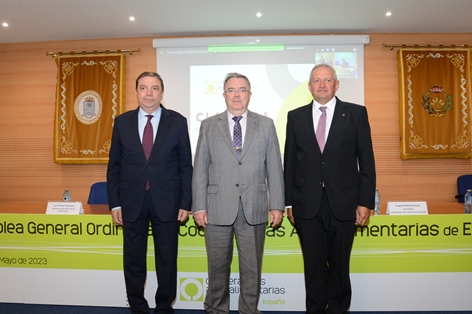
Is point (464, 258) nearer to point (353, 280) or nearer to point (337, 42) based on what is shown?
point (353, 280)

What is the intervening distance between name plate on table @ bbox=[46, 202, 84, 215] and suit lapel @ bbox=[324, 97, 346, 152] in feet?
6.43

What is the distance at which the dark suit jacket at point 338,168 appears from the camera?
2318mm

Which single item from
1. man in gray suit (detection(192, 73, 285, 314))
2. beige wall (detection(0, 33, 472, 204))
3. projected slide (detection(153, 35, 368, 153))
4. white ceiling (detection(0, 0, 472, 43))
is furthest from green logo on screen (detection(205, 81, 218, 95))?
man in gray suit (detection(192, 73, 285, 314))

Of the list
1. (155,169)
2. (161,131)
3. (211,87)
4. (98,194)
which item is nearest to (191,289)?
(155,169)

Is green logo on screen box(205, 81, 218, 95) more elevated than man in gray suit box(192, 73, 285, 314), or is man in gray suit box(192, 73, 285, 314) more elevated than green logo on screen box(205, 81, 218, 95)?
green logo on screen box(205, 81, 218, 95)

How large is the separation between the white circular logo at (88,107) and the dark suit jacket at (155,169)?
3.60m

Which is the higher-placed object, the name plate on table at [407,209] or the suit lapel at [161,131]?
the suit lapel at [161,131]

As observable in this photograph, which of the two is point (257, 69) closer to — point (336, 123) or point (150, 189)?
point (336, 123)

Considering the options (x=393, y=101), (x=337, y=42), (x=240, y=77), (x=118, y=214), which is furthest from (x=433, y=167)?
(x=118, y=214)

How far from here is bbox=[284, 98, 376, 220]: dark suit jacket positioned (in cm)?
232

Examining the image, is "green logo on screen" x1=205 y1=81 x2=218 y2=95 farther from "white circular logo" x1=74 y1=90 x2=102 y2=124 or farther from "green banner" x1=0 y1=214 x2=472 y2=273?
"green banner" x1=0 y1=214 x2=472 y2=273

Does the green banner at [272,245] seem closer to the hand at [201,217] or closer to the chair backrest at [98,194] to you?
the hand at [201,217]

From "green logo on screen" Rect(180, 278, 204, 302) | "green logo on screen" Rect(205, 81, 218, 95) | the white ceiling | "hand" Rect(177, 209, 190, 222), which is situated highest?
the white ceiling

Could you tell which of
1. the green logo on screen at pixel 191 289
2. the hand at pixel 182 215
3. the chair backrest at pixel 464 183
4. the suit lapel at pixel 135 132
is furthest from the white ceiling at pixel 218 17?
the green logo on screen at pixel 191 289
